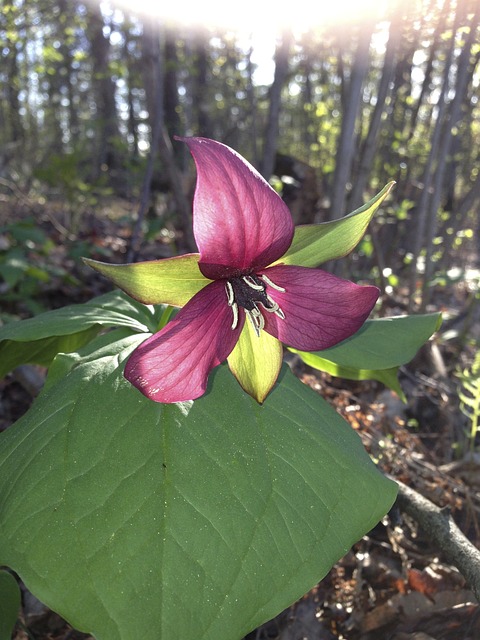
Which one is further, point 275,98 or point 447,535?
point 275,98

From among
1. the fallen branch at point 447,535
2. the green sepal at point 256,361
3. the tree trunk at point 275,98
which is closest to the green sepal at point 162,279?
the green sepal at point 256,361

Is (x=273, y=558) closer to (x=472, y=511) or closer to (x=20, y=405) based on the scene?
(x=472, y=511)

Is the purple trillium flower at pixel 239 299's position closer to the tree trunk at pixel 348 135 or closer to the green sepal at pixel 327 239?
the green sepal at pixel 327 239

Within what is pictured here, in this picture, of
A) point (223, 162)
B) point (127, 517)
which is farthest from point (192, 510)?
point (223, 162)

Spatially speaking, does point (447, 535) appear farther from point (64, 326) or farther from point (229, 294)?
point (64, 326)

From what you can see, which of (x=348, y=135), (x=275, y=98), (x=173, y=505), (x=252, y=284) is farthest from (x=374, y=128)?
(x=173, y=505)

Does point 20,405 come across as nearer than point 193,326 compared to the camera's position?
No
